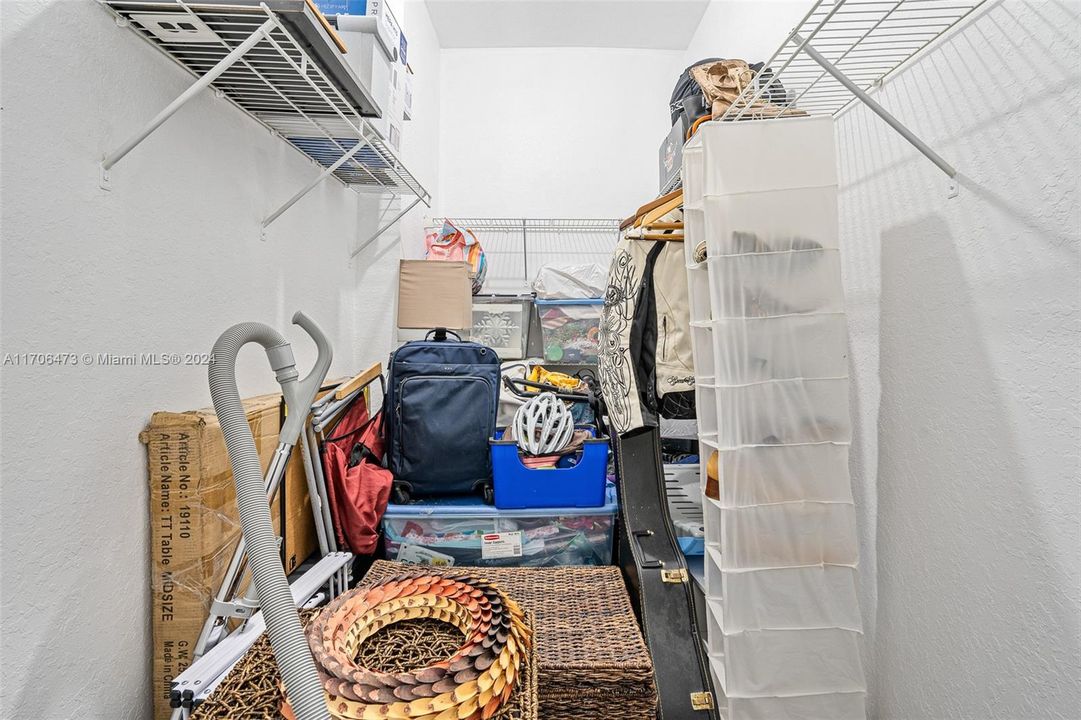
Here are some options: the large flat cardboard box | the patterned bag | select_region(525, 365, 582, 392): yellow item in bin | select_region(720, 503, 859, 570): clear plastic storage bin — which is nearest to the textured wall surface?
select_region(720, 503, 859, 570): clear plastic storage bin

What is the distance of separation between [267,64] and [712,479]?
49.8 inches

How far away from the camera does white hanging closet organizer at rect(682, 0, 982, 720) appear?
1.00 m

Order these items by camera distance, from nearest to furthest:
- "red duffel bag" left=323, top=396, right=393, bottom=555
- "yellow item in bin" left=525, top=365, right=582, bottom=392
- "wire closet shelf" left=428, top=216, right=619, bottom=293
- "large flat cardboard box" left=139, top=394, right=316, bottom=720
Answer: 1. "large flat cardboard box" left=139, top=394, right=316, bottom=720
2. "red duffel bag" left=323, top=396, right=393, bottom=555
3. "yellow item in bin" left=525, top=365, right=582, bottom=392
4. "wire closet shelf" left=428, top=216, right=619, bottom=293

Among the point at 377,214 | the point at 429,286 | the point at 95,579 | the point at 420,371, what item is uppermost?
the point at 377,214

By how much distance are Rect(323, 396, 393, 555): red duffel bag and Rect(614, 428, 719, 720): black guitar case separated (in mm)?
724

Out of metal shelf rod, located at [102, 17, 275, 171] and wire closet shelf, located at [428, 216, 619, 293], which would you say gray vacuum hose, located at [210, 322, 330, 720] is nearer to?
metal shelf rod, located at [102, 17, 275, 171]

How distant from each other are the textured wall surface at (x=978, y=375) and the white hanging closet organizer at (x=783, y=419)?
0.12 metres

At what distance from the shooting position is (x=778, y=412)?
1.01 m

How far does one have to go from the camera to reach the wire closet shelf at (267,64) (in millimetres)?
819

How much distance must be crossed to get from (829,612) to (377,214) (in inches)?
81.9

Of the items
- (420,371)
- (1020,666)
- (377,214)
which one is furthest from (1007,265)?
(377,214)

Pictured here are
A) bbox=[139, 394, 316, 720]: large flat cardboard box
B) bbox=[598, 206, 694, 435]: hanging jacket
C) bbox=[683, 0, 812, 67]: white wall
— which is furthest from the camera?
bbox=[683, 0, 812, 67]: white wall

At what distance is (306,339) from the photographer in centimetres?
168

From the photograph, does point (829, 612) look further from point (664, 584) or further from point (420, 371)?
point (420, 371)
